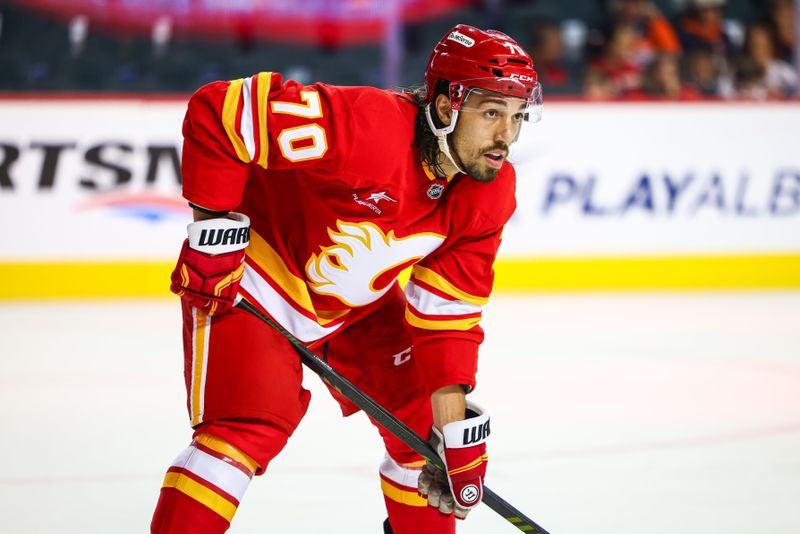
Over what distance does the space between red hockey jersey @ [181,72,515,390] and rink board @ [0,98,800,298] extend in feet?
12.7

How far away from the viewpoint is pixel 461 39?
7.95 ft

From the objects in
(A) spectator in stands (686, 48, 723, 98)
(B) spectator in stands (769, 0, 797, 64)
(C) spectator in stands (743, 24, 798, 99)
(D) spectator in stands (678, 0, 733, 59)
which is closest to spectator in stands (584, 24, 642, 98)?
(A) spectator in stands (686, 48, 723, 98)

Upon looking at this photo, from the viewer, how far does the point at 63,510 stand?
299 centimetres

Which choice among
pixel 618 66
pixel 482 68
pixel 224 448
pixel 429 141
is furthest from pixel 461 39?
pixel 618 66

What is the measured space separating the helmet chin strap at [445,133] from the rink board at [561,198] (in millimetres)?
4020

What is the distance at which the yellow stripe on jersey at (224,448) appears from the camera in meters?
2.17

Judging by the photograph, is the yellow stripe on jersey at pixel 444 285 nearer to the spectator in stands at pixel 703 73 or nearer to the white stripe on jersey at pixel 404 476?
the white stripe on jersey at pixel 404 476

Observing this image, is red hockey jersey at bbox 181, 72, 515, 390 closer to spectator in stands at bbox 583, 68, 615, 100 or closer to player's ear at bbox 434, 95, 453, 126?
player's ear at bbox 434, 95, 453, 126

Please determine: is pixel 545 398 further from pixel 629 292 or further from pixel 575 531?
pixel 629 292

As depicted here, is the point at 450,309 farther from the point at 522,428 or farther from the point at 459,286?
the point at 522,428

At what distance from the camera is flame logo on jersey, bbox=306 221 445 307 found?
2420 mm

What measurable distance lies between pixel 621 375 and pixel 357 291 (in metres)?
2.48

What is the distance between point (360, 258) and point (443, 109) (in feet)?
1.15

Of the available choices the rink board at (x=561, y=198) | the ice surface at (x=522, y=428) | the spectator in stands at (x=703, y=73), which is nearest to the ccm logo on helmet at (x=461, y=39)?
the ice surface at (x=522, y=428)
